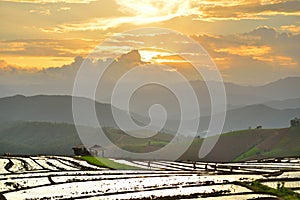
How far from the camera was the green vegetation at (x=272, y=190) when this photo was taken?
1172 inches

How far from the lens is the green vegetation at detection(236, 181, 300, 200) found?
97.7 ft

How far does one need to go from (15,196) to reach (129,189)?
8.61 m

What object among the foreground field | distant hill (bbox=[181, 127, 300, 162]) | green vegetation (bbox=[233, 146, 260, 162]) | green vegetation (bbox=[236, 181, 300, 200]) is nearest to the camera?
green vegetation (bbox=[236, 181, 300, 200])

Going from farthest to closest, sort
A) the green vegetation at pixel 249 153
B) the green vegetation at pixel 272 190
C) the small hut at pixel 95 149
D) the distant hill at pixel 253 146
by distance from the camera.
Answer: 1. the green vegetation at pixel 249 153
2. the distant hill at pixel 253 146
3. the small hut at pixel 95 149
4. the green vegetation at pixel 272 190

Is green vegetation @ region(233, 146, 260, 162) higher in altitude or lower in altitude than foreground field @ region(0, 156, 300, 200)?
higher

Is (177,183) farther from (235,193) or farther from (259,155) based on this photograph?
(259,155)

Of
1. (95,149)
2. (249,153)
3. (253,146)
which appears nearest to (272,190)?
(95,149)

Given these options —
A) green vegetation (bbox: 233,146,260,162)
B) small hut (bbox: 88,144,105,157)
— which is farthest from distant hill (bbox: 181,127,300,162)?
small hut (bbox: 88,144,105,157)

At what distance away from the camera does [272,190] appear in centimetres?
3241

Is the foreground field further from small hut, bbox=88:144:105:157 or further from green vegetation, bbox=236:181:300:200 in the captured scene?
small hut, bbox=88:144:105:157

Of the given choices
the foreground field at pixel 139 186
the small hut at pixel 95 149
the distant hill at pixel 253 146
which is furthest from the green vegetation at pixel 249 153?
the foreground field at pixel 139 186

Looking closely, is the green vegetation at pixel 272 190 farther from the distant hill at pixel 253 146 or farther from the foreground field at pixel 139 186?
the distant hill at pixel 253 146

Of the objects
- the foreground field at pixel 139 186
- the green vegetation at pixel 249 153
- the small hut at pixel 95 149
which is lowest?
the foreground field at pixel 139 186

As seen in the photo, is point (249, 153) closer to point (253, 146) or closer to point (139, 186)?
point (253, 146)
